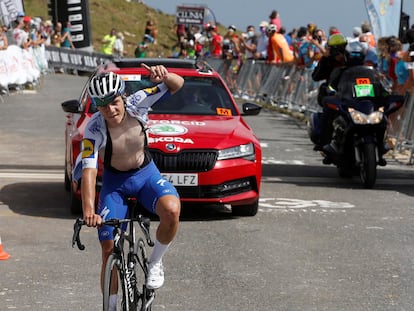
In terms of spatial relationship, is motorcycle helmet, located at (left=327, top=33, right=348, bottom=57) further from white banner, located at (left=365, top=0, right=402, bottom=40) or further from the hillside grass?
the hillside grass

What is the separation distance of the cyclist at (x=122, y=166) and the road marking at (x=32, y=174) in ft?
23.6

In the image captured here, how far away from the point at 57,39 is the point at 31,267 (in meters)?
37.9

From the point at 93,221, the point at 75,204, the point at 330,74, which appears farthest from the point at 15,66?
the point at 93,221

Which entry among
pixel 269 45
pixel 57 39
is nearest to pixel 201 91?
pixel 269 45

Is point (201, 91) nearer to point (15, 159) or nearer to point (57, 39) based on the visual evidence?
point (15, 159)

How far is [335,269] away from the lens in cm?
868

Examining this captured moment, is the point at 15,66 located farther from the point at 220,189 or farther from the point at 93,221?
the point at 93,221

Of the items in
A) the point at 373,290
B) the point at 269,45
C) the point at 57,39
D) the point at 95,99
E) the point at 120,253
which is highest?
the point at 95,99

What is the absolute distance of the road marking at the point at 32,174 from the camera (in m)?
13.8

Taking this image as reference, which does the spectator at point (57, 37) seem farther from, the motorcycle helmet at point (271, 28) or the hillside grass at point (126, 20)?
the hillside grass at point (126, 20)

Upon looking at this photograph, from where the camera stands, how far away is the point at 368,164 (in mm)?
13180

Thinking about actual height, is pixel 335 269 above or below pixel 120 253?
below

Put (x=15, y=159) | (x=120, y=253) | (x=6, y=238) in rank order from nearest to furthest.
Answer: (x=120, y=253) → (x=6, y=238) → (x=15, y=159)

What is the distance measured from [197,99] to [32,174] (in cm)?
302
